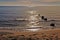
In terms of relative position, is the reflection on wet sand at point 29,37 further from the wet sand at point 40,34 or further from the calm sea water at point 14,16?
the calm sea water at point 14,16

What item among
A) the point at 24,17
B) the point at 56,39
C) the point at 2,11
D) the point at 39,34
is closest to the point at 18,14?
the point at 24,17

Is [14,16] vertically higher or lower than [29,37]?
higher

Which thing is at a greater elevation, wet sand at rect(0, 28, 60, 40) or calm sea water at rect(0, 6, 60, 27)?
calm sea water at rect(0, 6, 60, 27)

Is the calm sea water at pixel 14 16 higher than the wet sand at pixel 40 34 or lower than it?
higher

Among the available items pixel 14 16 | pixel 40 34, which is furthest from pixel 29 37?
pixel 14 16

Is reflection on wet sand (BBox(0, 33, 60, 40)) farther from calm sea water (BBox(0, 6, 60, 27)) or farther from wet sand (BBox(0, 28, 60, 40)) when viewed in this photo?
calm sea water (BBox(0, 6, 60, 27))

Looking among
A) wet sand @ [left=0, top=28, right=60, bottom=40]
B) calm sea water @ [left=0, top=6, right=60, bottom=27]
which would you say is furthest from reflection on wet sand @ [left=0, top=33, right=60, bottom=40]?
calm sea water @ [left=0, top=6, right=60, bottom=27]

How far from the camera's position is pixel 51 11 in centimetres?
154

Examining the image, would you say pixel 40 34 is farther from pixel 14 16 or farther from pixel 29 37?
pixel 14 16

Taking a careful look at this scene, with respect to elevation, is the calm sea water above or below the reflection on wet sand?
above

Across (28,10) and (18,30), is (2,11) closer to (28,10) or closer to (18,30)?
(28,10)

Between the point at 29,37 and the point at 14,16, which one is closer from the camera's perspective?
the point at 29,37

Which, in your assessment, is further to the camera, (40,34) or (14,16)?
(14,16)

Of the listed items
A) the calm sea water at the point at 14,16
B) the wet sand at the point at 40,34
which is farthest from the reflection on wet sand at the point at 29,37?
the calm sea water at the point at 14,16
